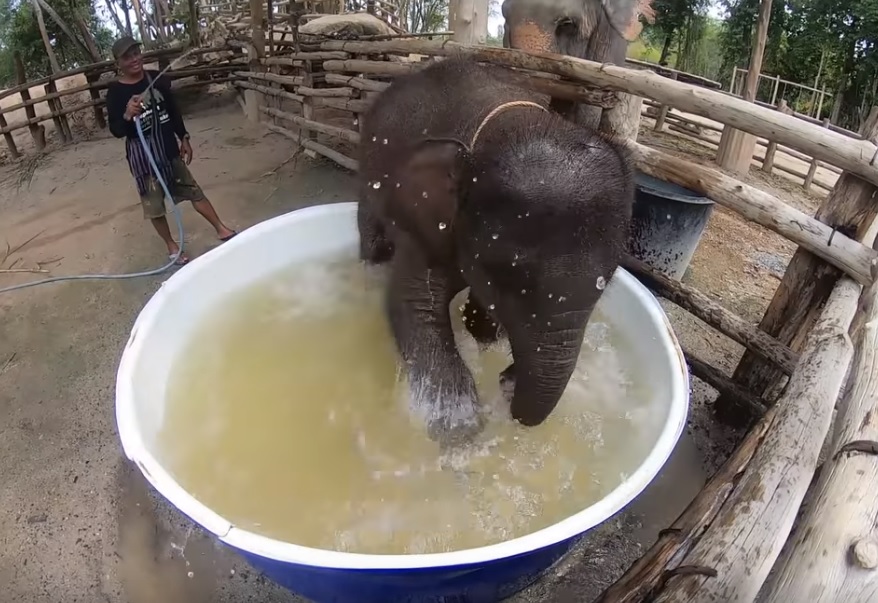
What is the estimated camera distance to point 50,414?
9.61ft

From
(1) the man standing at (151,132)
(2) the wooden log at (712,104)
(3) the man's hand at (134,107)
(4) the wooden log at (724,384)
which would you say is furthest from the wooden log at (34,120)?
(4) the wooden log at (724,384)

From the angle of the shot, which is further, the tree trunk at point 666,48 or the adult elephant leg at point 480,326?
the tree trunk at point 666,48

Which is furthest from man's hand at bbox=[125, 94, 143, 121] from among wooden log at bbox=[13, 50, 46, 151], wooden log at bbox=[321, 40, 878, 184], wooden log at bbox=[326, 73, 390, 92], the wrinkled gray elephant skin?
wooden log at bbox=[13, 50, 46, 151]

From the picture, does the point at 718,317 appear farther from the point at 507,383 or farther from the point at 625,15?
the point at 625,15

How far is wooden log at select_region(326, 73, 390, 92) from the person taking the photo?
4664mm

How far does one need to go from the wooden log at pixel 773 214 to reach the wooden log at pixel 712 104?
0.72ft

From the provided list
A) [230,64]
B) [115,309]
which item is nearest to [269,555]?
[115,309]

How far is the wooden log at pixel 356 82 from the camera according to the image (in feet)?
15.3

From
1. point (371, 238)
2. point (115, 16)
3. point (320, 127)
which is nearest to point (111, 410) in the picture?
point (371, 238)

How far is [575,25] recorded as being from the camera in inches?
125

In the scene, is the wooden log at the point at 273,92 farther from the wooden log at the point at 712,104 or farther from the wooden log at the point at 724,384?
the wooden log at the point at 724,384

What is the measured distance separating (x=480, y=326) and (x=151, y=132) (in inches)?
101

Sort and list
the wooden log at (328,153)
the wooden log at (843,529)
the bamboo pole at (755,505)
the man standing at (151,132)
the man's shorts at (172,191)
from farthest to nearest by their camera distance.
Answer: the wooden log at (328,153) < the man's shorts at (172,191) < the man standing at (151,132) < the bamboo pole at (755,505) < the wooden log at (843,529)

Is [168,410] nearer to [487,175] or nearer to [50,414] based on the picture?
[50,414]
